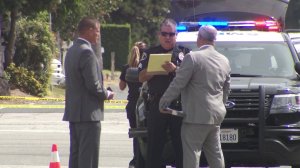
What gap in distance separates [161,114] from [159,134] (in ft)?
0.85

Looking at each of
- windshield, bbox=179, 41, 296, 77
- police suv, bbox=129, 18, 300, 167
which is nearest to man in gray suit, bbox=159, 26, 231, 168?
police suv, bbox=129, 18, 300, 167

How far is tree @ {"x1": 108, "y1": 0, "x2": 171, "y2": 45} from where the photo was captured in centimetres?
5591

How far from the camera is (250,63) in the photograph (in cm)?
1145

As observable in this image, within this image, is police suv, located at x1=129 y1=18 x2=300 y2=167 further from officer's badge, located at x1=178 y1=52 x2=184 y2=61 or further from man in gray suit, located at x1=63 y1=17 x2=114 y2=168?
man in gray suit, located at x1=63 y1=17 x2=114 y2=168

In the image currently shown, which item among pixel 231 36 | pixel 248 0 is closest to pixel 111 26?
pixel 248 0

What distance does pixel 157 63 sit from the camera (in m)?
9.54

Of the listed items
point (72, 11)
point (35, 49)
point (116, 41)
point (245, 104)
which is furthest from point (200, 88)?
point (116, 41)

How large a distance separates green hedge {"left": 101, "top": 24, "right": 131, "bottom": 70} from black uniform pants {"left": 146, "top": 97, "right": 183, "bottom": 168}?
146 feet

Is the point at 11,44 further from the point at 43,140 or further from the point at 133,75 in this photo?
the point at 133,75

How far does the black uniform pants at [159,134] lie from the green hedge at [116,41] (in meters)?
44.4

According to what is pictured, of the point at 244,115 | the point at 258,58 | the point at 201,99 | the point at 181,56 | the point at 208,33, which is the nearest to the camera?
the point at 201,99

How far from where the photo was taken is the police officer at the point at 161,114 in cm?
951

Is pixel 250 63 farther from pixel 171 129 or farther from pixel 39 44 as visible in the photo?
pixel 39 44

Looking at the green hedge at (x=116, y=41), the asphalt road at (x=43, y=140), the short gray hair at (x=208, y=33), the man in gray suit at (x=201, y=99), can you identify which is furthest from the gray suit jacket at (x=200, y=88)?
the green hedge at (x=116, y=41)
